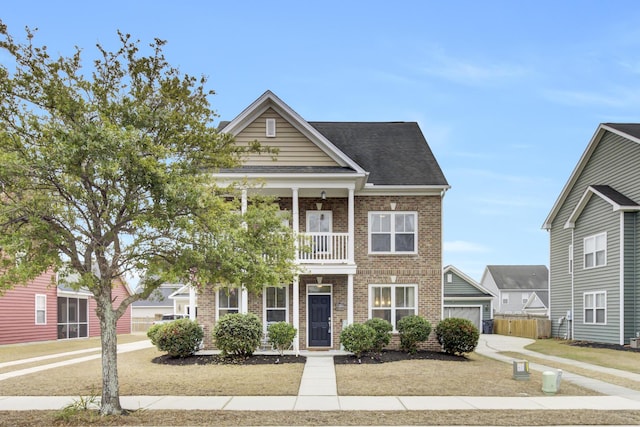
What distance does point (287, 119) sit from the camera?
2145 cm

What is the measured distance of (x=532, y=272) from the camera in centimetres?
6656

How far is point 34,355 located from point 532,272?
5466 centimetres

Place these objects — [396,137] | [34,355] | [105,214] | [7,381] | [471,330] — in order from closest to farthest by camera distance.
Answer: [105,214] → [7,381] → [471,330] → [34,355] → [396,137]

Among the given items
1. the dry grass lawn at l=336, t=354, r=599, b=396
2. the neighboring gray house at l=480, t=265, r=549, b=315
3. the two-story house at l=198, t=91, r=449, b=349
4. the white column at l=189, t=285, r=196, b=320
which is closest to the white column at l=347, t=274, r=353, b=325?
the two-story house at l=198, t=91, r=449, b=349

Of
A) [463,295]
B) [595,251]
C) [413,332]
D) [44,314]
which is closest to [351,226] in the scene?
[413,332]

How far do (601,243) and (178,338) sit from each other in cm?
1916

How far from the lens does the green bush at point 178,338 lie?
19.1 metres

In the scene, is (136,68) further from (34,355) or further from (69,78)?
(34,355)

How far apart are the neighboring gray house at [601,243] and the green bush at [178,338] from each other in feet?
57.1

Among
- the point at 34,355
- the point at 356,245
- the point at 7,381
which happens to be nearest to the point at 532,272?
the point at 356,245

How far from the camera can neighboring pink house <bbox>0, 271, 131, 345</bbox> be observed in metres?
28.9

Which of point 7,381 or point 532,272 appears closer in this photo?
point 7,381

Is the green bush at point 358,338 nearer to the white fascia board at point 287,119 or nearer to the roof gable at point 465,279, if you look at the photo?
the white fascia board at point 287,119

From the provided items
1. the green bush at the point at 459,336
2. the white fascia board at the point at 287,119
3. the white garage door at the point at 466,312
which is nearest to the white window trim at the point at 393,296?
the green bush at the point at 459,336
